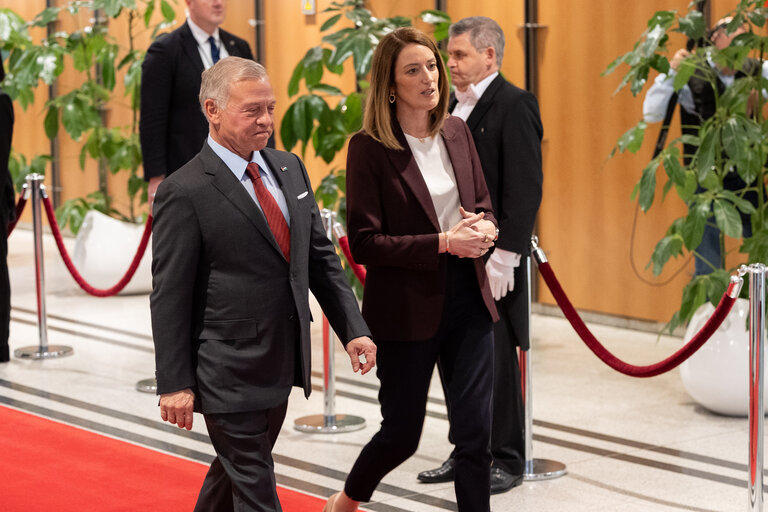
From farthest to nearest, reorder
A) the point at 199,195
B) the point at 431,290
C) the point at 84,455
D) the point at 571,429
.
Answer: the point at 571,429, the point at 84,455, the point at 431,290, the point at 199,195

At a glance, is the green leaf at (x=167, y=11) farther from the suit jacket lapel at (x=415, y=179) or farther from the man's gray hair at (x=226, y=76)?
the man's gray hair at (x=226, y=76)

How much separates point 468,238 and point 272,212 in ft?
2.21

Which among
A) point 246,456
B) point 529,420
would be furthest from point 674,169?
Result: point 246,456

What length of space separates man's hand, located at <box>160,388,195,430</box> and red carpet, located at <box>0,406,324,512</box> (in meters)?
1.33

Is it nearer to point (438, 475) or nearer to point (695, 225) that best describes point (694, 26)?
point (695, 225)

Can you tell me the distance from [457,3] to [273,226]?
5730 mm

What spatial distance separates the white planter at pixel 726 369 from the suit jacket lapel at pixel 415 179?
7.90 feet

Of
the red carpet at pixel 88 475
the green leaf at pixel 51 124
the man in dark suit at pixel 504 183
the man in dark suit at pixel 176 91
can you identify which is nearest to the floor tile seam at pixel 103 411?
the red carpet at pixel 88 475

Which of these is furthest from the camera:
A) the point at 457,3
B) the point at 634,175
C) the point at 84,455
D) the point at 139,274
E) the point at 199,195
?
the point at 139,274

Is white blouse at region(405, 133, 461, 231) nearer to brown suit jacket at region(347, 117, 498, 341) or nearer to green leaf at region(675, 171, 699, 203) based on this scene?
brown suit jacket at region(347, 117, 498, 341)

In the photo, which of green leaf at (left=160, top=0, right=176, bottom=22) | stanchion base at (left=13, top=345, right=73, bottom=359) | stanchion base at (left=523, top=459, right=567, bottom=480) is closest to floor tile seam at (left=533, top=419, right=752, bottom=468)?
stanchion base at (left=523, top=459, right=567, bottom=480)

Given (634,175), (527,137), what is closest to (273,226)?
(527,137)

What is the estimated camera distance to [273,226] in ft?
10.7

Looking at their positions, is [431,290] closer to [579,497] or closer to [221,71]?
[221,71]
